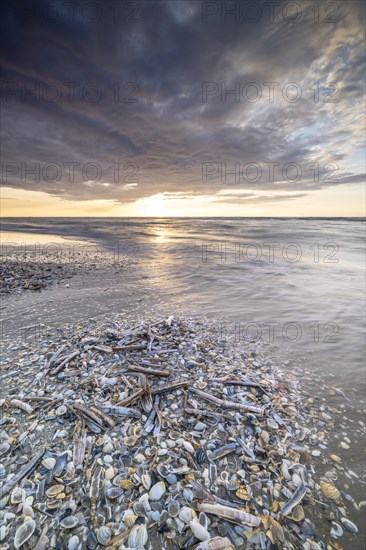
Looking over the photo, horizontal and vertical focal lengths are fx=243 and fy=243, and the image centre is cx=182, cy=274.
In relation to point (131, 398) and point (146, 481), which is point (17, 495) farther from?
point (131, 398)

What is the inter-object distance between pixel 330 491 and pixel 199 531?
5.66 ft

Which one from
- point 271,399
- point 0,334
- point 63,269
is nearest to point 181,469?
point 271,399

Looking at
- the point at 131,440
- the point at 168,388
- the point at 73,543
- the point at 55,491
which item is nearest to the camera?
the point at 73,543

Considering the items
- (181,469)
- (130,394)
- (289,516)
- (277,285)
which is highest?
(277,285)

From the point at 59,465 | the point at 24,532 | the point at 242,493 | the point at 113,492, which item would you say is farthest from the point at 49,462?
the point at 242,493

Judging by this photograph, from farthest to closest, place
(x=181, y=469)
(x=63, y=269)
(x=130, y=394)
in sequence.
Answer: (x=63, y=269) < (x=130, y=394) < (x=181, y=469)

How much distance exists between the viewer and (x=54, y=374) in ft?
15.3

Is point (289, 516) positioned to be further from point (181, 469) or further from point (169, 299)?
point (169, 299)

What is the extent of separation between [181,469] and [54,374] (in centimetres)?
298

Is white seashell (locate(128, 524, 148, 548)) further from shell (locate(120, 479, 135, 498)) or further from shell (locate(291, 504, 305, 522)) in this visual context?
shell (locate(291, 504, 305, 522))

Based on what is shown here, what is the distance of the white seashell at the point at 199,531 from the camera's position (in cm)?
246

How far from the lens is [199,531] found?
2.49m

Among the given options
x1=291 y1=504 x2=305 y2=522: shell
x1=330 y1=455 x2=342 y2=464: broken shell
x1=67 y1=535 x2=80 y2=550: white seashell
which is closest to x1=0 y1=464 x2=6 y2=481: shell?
x1=67 y1=535 x2=80 y2=550: white seashell

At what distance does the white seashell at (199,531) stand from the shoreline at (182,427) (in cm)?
4
